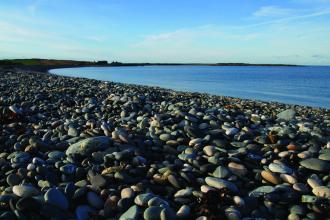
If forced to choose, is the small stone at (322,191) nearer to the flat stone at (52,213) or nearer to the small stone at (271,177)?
the small stone at (271,177)

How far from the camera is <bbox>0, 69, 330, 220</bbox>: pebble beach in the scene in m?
4.26

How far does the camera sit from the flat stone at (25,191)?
14.8 ft

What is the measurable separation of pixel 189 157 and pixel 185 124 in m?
2.08

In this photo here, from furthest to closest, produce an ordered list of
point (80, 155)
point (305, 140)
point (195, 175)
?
point (305, 140), point (80, 155), point (195, 175)

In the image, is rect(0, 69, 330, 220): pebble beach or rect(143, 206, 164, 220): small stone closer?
rect(143, 206, 164, 220): small stone

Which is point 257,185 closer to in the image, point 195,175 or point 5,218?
point 195,175

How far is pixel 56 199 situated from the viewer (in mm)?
4363

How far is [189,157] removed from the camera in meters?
5.74

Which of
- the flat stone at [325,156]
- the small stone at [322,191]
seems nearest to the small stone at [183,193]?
the small stone at [322,191]

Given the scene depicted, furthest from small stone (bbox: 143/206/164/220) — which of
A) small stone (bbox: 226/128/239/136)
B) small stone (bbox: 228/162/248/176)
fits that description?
small stone (bbox: 226/128/239/136)

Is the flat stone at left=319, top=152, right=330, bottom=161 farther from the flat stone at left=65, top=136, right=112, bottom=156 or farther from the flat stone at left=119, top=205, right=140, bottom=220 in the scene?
the flat stone at left=65, top=136, right=112, bottom=156

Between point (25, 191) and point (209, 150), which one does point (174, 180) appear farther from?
point (25, 191)

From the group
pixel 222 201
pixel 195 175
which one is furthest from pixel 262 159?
pixel 222 201

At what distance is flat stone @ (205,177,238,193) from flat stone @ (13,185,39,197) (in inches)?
78.4
